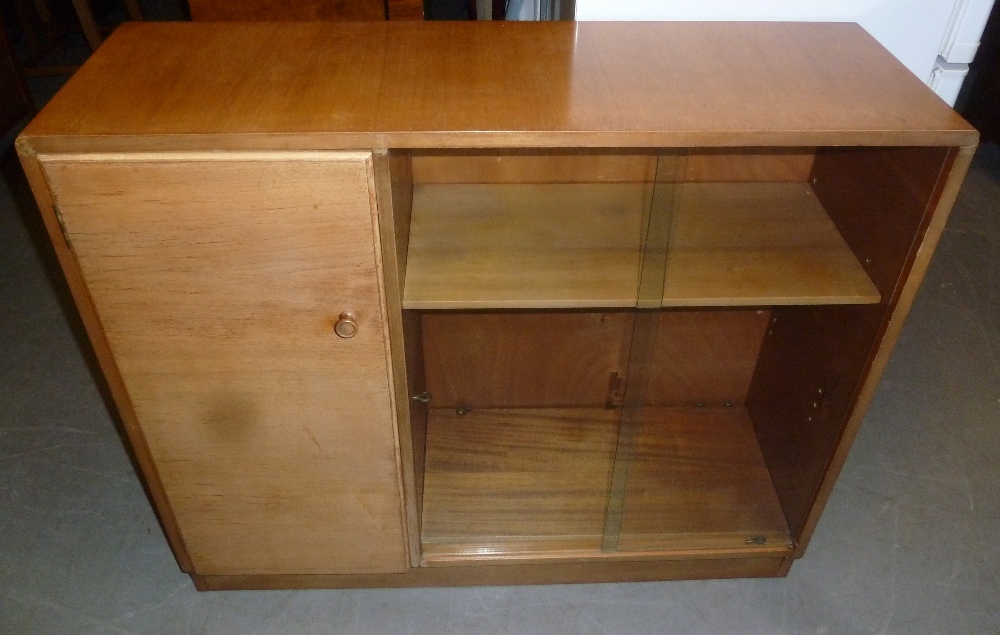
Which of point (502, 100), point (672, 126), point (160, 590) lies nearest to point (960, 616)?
point (672, 126)

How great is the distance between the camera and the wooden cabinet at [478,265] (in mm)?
923

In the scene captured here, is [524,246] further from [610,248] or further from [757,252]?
[757,252]

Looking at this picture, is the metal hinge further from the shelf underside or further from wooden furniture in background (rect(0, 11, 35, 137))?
wooden furniture in background (rect(0, 11, 35, 137))

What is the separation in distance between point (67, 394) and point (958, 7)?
196 cm

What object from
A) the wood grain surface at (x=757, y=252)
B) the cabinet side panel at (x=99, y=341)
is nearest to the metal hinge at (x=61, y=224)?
the cabinet side panel at (x=99, y=341)

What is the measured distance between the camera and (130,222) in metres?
0.93

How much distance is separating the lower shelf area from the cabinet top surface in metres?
0.77

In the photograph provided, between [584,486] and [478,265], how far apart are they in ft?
1.91

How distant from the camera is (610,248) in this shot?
1.20 metres

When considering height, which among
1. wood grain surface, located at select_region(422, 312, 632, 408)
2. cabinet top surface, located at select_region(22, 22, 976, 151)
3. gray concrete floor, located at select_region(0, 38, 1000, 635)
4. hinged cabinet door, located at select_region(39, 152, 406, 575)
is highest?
cabinet top surface, located at select_region(22, 22, 976, 151)

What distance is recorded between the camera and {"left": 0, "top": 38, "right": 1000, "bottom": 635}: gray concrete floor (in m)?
1.39

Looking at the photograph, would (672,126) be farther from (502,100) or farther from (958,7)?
(958,7)

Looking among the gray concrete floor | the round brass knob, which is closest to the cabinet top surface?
the round brass knob

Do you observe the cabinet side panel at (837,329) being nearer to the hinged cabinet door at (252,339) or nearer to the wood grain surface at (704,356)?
the wood grain surface at (704,356)
